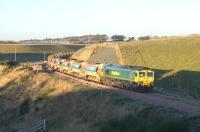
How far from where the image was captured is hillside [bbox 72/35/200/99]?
61.9 metres

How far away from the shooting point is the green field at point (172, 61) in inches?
2436

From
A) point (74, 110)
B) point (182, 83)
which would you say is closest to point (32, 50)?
point (182, 83)

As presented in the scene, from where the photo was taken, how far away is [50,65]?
109688mm

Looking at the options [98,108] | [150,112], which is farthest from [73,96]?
[150,112]

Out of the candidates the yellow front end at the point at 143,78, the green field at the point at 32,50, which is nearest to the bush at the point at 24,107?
the yellow front end at the point at 143,78

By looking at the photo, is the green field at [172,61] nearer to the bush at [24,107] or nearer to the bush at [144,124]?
the bush at [24,107]

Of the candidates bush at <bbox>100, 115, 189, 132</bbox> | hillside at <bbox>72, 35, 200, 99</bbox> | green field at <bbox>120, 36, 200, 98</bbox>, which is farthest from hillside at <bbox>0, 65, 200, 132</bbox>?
green field at <bbox>120, 36, 200, 98</bbox>

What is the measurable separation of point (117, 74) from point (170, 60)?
64.9ft

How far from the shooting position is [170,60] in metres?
78.6

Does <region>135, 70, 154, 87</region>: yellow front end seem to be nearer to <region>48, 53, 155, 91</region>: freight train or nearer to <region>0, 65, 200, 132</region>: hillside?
<region>48, 53, 155, 91</region>: freight train

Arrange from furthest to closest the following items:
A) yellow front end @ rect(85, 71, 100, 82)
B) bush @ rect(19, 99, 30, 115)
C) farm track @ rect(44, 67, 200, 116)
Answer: yellow front end @ rect(85, 71, 100, 82) < bush @ rect(19, 99, 30, 115) < farm track @ rect(44, 67, 200, 116)

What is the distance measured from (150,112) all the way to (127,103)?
5.70 metres

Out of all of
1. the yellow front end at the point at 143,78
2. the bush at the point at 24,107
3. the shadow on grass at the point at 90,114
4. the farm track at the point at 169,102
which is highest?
the yellow front end at the point at 143,78

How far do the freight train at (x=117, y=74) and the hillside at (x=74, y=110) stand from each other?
3968 millimetres
